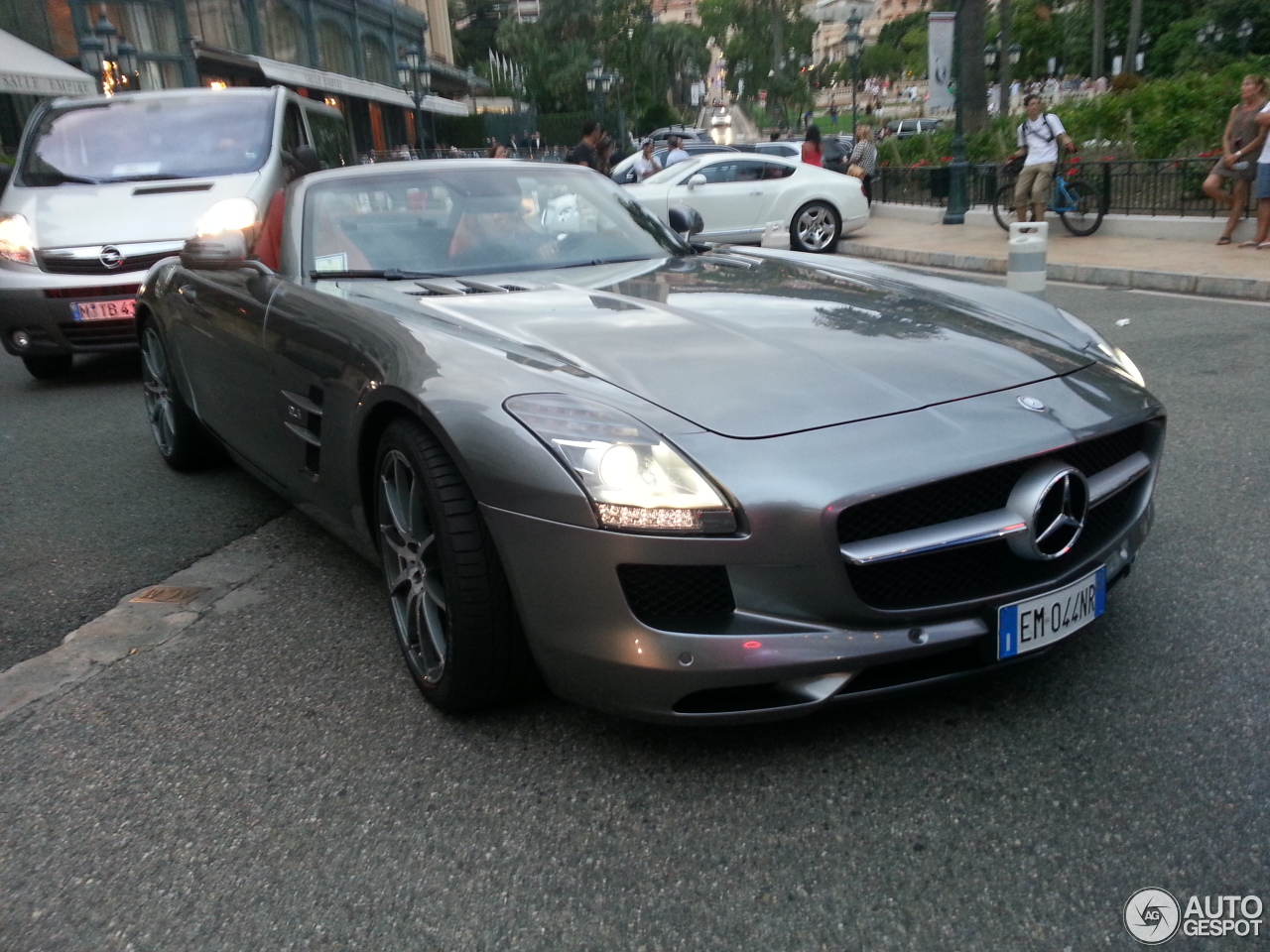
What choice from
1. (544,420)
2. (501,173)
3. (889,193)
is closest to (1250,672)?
(544,420)

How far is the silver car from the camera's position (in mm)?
2354

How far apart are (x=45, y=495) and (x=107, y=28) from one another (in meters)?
20.9

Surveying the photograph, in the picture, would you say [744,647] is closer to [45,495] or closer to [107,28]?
[45,495]

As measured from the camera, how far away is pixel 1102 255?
12.1 metres

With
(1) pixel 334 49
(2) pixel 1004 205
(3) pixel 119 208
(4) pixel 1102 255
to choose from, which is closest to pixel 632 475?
(3) pixel 119 208

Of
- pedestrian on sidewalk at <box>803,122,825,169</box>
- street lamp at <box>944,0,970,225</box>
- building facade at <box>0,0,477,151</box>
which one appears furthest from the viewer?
building facade at <box>0,0,477,151</box>

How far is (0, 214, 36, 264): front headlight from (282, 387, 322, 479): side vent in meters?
5.00

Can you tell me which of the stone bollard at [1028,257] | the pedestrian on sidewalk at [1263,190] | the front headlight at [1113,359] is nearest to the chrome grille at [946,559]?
the front headlight at [1113,359]

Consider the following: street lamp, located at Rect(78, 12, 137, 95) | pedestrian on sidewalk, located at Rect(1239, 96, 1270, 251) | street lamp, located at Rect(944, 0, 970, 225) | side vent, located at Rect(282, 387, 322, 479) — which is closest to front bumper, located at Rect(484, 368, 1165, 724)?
side vent, located at Rect(282, 387, 322, 479)

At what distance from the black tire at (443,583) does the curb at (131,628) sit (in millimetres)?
982

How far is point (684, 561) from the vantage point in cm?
232

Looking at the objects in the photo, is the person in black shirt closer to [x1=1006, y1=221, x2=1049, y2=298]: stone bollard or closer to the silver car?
[x1=1006, y1=221, x2=1049, y2=298]: stone bollard

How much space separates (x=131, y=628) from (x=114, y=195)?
17.2 ft

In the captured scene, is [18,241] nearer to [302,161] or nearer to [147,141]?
[147,141]
